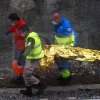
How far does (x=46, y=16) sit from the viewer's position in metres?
10.6

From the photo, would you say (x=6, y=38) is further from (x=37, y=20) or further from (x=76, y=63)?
(x=76, y=63)

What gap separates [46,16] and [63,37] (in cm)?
137

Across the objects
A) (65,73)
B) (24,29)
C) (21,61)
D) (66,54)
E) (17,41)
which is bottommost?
(65,73)

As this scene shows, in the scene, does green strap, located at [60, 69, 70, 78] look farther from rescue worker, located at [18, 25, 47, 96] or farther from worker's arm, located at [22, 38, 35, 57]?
worker's arm, located at [22, 38, 35, 57]

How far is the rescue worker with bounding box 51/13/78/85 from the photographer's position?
929 cm

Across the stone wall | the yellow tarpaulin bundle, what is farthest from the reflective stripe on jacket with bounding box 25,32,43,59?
the stone wall

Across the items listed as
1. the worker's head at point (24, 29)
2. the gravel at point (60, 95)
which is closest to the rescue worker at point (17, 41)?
the worker's head at point (24, 29)

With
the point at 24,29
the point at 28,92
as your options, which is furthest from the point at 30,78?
the point at 24,29

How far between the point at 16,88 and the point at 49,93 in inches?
28.7

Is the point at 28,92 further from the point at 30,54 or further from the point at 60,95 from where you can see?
the point at 30,54

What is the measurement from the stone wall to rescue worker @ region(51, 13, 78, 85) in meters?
1.06

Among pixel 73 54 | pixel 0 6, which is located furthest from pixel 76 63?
pixel 0 6

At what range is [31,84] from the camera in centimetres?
906

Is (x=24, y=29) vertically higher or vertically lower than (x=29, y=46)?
higher
